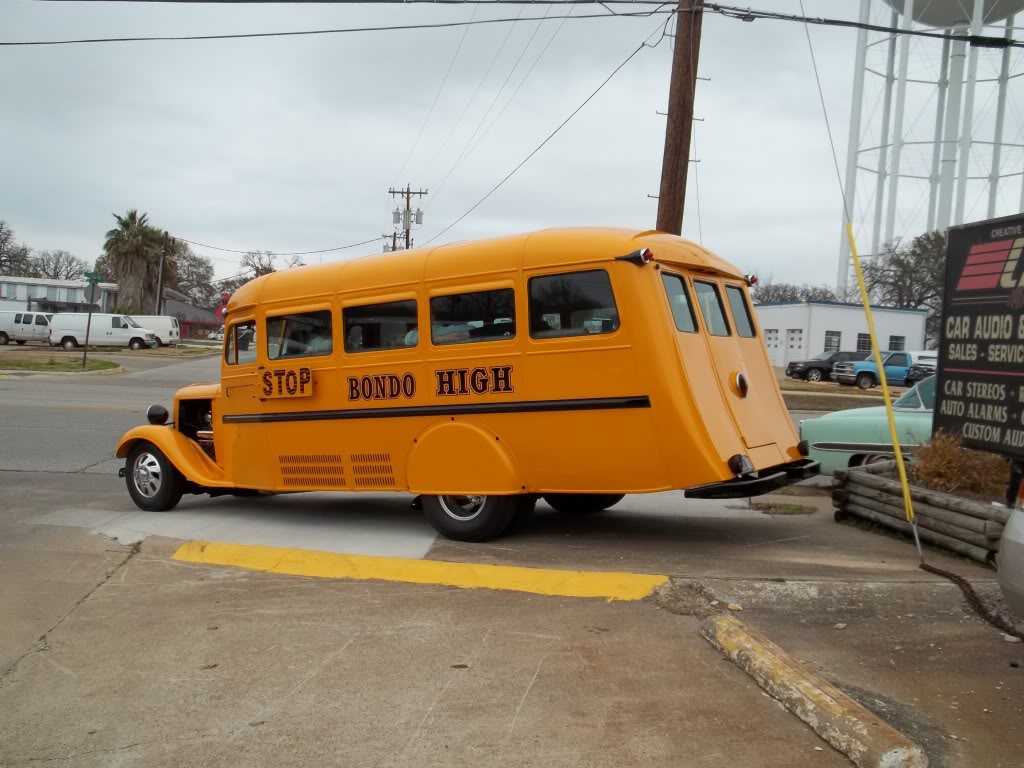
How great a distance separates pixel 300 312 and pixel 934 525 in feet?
18.5

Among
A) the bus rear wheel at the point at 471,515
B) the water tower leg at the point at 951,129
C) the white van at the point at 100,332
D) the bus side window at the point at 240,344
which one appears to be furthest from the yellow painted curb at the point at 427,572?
the water tower leg at the point at 951,129

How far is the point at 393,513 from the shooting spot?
8.73 metres

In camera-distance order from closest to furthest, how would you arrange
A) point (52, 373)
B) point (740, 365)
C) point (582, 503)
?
point (740, 365), point (582, 503), point (52, 373)

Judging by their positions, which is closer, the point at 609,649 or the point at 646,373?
the point at 609,649

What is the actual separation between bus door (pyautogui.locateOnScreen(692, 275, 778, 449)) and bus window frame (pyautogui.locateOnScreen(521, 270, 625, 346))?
84cm

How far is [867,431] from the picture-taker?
9680 millimetres

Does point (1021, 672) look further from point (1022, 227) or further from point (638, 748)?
point (1022, 227)

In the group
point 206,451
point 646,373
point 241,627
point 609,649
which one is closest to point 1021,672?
point 609,649

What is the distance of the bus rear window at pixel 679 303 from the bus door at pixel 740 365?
5.1 inches

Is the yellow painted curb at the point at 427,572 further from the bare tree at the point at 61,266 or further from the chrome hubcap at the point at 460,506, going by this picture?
the bare tree at the point at 61,266

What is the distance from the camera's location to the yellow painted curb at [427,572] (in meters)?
5.72

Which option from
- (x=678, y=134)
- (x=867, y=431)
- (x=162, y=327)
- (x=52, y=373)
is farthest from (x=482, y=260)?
(x=162, y=327)

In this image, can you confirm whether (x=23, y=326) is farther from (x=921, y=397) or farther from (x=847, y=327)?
(x=921, y=397)

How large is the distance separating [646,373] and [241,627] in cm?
317
